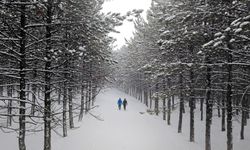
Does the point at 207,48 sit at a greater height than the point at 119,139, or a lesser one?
greater

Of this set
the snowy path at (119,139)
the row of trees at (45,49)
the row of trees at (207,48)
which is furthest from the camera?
the snowy path at (119,139)

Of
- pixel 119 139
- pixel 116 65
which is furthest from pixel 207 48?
pixel 119 139

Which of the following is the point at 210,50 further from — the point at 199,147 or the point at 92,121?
the point at 92,121

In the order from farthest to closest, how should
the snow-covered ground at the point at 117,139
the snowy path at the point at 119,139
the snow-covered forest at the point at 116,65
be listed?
the snow-covered ground at the point at 117,139 → the snowy path at the point at 119,139 → the snow-covered forest at the point at 116,65

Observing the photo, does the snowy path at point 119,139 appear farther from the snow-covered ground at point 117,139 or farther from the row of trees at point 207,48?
the row of trees at point 207,48

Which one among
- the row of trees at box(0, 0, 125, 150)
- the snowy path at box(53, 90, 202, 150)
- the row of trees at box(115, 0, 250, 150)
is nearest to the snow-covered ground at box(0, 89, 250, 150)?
the snowy path at box(53, 90, 202, 150)

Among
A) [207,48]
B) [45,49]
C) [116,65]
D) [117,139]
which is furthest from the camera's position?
[117,139]

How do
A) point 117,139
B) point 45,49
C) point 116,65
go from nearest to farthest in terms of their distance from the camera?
point 45,49, point 116,65, point 117,139

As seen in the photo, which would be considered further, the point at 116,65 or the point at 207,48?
the point at 116,65

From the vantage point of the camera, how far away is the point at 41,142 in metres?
16.9

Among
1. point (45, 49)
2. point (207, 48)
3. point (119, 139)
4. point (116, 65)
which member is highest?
point (207, 48)

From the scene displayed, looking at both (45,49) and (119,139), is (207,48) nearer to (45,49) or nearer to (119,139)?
(45,49)

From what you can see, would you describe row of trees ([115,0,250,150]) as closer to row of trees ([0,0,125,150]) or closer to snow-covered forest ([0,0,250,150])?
snow-covered forest ([0,0,250,150])

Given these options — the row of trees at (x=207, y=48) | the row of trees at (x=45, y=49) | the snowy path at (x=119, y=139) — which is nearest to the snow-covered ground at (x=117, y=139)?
the snowy path at (x=119, y=139)
